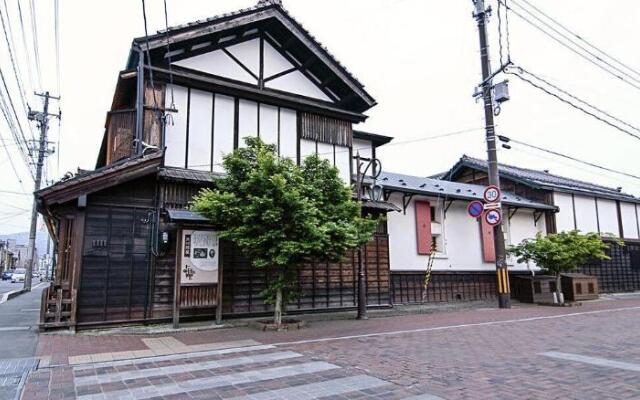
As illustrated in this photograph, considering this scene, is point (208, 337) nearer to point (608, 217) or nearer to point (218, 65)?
point (218, 65)

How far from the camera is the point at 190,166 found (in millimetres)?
12391

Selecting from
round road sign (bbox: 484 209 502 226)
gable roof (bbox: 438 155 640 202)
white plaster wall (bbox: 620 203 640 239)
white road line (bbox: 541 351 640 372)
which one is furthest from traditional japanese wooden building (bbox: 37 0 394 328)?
white plaster wall (bbox: 620 203 640 239)

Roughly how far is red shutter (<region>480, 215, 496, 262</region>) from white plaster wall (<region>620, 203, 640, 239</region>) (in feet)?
35.5

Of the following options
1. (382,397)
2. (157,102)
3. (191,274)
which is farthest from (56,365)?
(157,102)

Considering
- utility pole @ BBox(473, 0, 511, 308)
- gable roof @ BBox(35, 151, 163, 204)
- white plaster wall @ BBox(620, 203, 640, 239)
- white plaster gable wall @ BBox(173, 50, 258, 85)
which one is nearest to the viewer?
gable roof @ BBox(35, 151, 163, 204)

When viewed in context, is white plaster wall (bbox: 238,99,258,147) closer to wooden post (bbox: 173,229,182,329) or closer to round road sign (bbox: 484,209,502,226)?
wooden post (bbox: 173,229,182,329)

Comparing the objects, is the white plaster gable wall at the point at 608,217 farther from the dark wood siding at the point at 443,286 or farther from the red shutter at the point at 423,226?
the red shutter at the point at 423,226

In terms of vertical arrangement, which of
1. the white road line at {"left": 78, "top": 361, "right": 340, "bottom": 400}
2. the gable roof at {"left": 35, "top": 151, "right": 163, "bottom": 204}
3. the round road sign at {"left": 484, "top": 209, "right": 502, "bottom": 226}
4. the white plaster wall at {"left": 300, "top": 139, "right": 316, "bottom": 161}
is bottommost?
the white road line at {"left": 78, "top": 361, "right": 340, "bottom": 400}

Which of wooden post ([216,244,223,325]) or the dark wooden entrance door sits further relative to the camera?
wooden post ([216,244,223,325])

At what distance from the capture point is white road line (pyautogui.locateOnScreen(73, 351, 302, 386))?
604 centimetres

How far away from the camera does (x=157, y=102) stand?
39.6 feet

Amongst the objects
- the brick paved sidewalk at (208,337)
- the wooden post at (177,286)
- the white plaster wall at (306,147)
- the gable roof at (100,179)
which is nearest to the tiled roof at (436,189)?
the white plaster wall at (306,147)

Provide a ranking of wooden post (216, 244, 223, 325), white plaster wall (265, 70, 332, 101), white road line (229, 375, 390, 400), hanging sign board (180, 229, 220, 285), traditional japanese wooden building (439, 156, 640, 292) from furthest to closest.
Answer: traditional japanese wooden building (439, 156, 640, 292), white plaster wall (265, 70, 332, 101), wooden post (216, 244, 223, 325), hanging sign board (180, 229, 220, 285), white road line (229, 375, 390, 400)

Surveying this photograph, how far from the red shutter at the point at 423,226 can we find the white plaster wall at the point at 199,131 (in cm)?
883
